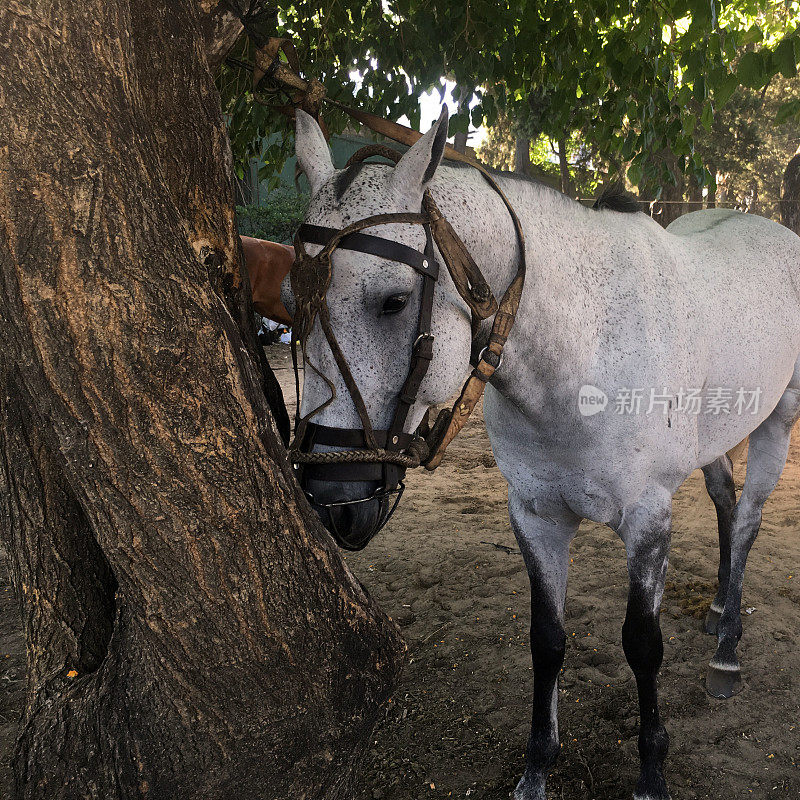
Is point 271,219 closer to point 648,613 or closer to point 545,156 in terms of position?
point 648,613

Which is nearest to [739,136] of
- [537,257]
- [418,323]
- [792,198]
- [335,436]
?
[792,198]

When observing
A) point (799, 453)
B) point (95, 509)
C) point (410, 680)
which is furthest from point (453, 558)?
point (799, 453)

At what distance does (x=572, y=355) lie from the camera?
6.63 feet

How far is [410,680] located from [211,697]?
1764 millimetres

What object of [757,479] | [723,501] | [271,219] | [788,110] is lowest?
[723,501]

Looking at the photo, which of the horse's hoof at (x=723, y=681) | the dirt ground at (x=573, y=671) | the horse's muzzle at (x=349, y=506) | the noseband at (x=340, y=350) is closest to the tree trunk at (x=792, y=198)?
the dirt ground at (x=573, y=671)

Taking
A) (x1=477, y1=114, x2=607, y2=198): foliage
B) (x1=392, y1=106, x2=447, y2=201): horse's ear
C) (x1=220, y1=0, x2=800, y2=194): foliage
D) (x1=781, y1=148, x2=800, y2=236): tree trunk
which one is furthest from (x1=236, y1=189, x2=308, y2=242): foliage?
(x1=392, y1=106, x2=447, y2=201): horse's ear

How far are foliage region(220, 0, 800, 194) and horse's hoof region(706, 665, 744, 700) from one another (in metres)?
2.62

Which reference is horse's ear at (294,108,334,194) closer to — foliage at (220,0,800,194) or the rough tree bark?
the rough tree bark

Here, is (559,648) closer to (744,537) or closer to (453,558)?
(744,537)

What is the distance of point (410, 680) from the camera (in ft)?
9.82

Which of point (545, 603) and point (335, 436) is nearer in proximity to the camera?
point (335, 436)

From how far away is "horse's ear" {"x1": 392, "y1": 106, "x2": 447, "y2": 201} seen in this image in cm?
158

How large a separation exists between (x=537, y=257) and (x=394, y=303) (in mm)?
579
